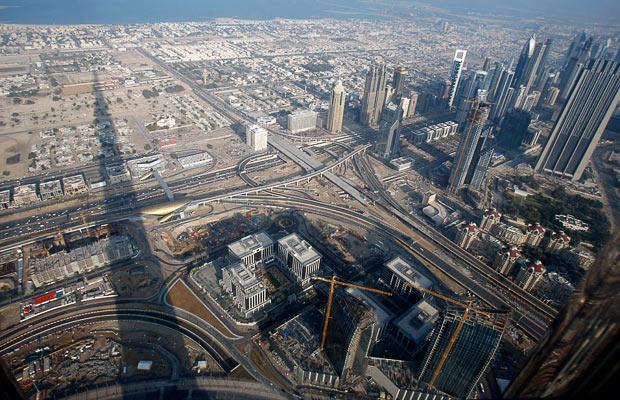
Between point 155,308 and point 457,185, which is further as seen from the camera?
point 457,185

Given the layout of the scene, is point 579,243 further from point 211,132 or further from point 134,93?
point 134,93

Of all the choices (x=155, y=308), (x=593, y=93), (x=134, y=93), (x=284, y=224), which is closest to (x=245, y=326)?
(x=155, y=308)

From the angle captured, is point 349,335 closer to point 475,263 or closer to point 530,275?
point 475,263

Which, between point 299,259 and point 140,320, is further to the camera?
point 299,259

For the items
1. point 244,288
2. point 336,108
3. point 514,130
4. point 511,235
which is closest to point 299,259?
point 244,288

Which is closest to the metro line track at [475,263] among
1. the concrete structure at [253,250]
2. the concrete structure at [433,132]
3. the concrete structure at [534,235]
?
the concrete structure at [534,235]

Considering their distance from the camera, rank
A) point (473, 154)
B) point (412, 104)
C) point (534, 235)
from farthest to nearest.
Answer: point (412, 104), point (473, 154), point (534, 235)
